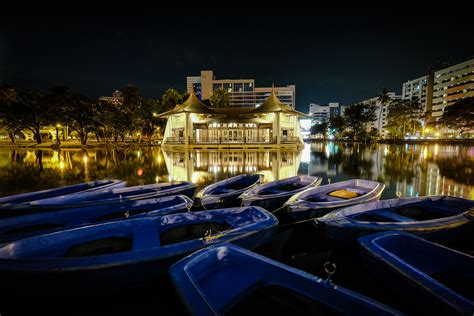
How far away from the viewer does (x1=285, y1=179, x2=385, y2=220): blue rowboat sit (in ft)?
19.4

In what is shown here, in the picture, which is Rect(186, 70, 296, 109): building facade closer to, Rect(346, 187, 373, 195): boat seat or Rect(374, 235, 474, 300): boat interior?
Rect(346, 187, 373, 195): boat seat

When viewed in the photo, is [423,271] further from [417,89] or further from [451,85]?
[417,89]

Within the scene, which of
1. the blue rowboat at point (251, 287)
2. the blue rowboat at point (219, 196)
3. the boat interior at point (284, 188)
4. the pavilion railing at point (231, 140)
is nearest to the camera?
the blue rowboat at point (251, 287)

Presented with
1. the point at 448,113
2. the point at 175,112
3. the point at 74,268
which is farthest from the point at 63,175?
the point at 448,113

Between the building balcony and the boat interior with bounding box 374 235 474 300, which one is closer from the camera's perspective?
the boat interior with bounding box 374 235 474 300

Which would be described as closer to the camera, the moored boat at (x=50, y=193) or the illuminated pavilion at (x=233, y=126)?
the moored boat at (x=50, y=193)

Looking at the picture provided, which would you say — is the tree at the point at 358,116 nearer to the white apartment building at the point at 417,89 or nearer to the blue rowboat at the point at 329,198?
the white apartment building at the point at 417,89

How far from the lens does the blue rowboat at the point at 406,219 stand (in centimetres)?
454

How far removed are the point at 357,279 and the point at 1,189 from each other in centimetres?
1456

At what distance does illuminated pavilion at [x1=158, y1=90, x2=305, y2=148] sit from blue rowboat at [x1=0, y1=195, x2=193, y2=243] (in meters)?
28.3

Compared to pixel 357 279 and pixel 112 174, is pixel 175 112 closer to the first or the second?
pixel 112 174

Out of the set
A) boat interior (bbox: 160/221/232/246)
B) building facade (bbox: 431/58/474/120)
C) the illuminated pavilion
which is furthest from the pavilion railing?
building facade (bbox: 431/58/474/120)

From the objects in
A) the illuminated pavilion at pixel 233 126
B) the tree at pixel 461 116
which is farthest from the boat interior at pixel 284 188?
the tree at pixel 461 116

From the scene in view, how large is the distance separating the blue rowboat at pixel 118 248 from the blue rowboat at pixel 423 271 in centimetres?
181
